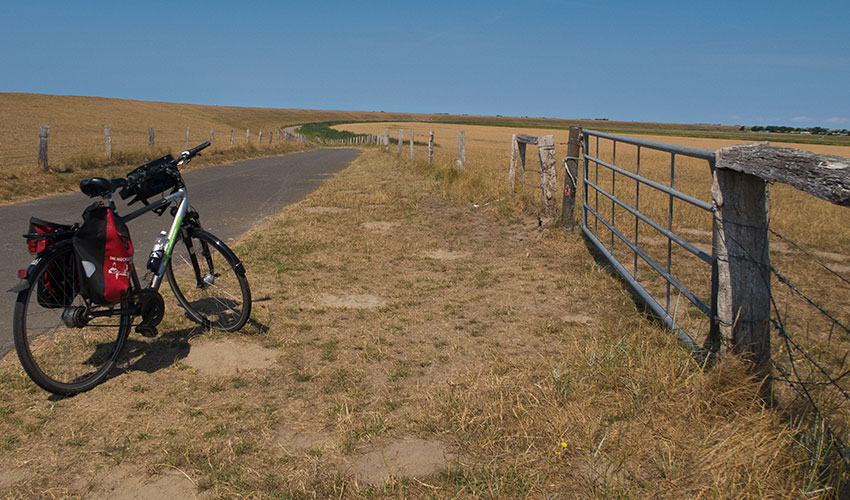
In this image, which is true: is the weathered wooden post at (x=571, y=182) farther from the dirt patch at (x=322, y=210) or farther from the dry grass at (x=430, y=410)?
the dirt patch at (x=322, y=210)

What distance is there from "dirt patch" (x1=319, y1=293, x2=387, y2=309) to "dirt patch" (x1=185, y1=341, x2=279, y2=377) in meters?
1.13

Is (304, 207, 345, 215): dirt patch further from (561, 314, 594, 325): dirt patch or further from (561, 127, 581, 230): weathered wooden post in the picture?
(561, 314, 594, 325): dirt patch

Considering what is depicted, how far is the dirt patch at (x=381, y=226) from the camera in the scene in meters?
9.04

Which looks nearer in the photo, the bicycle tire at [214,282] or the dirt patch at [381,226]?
the bicycle tire at [214,282]

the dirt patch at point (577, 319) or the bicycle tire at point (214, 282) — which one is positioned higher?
the bicycle tire at point (214, 282)

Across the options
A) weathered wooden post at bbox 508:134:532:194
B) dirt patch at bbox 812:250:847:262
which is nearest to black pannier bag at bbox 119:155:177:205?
weathered wooden post at bbox 508:134:532:194

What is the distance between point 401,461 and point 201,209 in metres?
9.09

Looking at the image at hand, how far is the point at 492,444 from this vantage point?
2980 millimetres

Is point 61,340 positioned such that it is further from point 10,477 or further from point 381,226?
point 381,226

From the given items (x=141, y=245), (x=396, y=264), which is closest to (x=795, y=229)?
(x=396, y=264)

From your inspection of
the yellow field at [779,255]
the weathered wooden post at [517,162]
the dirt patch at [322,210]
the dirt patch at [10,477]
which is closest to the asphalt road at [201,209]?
the dirt patch at [322,210]

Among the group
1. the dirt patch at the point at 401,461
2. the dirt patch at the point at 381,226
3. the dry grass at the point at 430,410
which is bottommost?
the dirt patch at the point at 401,461

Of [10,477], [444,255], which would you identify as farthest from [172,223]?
[444,255]

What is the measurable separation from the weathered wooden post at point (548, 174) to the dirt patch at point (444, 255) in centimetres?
192
